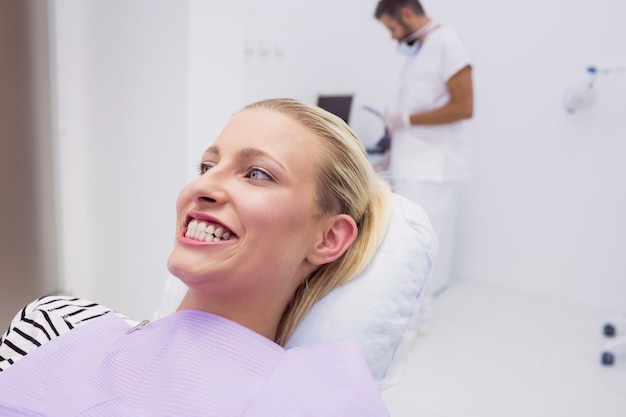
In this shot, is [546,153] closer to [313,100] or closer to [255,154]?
[313,100]

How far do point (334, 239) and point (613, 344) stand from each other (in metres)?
1.73

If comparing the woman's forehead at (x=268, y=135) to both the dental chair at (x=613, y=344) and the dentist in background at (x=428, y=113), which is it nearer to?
the dentist in background at (x=428, y=113)

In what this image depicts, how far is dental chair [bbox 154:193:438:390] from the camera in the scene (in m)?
0.87

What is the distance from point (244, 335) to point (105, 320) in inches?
11.4

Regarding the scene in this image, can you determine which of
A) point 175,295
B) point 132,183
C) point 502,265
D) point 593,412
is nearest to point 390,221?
point 175,295

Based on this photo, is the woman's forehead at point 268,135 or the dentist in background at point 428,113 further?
the dentist in background at point 428,113

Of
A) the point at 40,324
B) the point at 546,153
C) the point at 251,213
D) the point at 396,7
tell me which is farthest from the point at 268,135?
the point at 546,153

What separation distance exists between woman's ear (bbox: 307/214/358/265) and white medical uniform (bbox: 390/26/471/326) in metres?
1.37

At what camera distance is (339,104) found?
8.39 ft

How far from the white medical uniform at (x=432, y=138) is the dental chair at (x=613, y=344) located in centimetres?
82

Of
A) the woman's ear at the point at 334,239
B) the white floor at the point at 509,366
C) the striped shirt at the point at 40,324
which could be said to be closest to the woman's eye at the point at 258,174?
the woman's ear at the point at 334,239

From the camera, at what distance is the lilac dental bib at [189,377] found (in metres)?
0.68

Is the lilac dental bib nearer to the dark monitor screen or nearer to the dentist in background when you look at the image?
the dentist in background

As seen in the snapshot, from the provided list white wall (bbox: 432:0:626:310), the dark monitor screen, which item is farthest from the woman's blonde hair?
white wall (bbox: 432:0:626:310)
